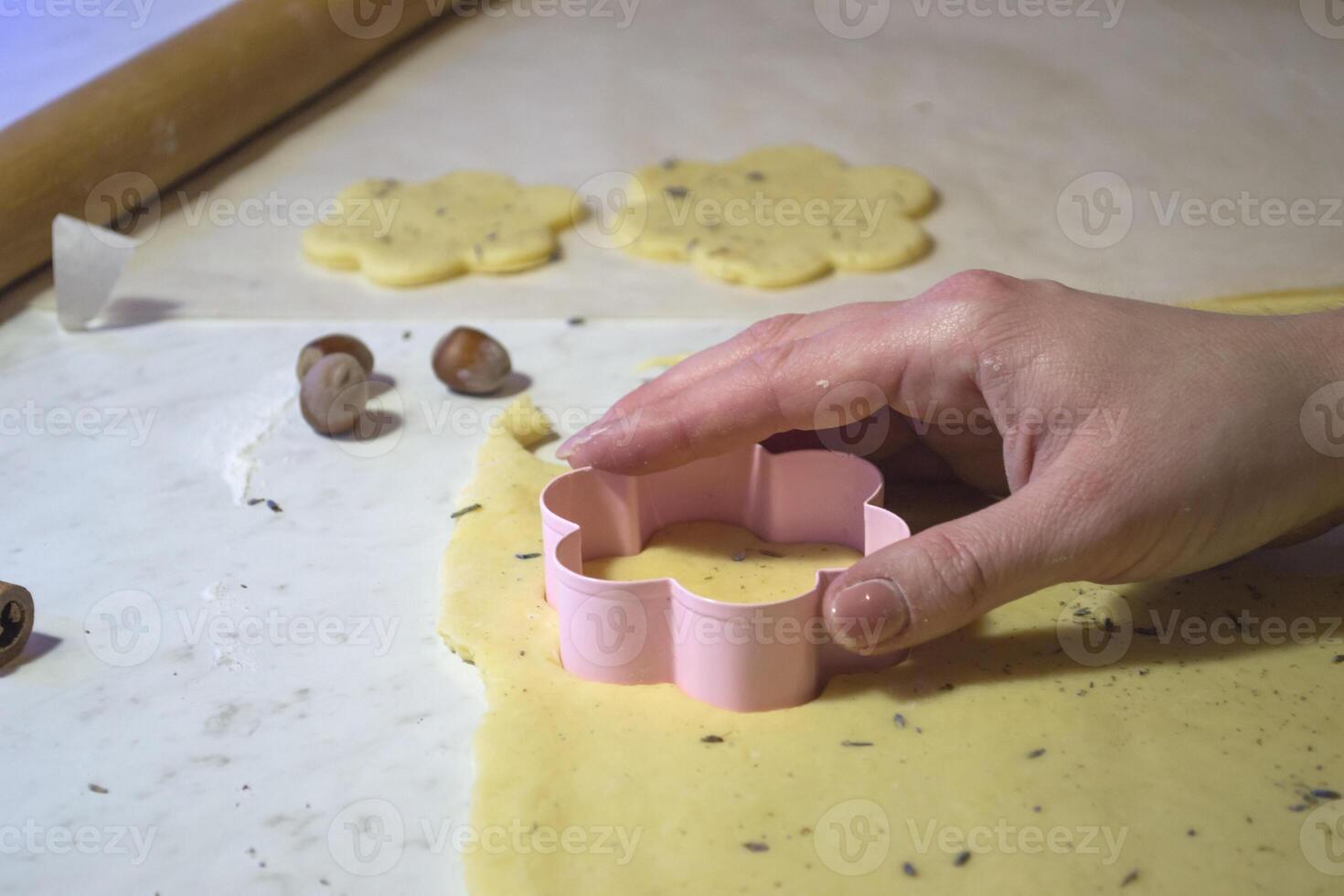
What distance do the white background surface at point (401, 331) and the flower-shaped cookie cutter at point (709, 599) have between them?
7.5 inches

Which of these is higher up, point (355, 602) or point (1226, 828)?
point (1226, 828)

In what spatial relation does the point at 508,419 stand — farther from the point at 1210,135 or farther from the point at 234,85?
the point at 1210,135

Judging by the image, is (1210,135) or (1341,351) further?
(1210,135)

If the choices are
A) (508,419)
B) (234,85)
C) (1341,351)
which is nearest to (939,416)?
(1341,351)

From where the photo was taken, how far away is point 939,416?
142 centimetres

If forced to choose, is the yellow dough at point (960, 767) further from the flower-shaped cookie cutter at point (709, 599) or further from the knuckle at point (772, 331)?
the knuckle at point (772, 331)

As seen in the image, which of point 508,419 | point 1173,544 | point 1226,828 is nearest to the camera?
point 1226,828

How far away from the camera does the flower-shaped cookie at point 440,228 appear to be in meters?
2.47

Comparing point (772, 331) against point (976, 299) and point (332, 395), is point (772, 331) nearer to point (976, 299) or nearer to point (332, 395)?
point (976, 299)

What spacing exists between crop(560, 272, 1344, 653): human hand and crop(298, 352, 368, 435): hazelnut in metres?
0.60

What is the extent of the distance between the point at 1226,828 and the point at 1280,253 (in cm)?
172

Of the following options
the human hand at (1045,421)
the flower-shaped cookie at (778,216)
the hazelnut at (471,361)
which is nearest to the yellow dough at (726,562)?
the human hand at (1045,421)

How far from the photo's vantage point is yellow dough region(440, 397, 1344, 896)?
1.09 metres

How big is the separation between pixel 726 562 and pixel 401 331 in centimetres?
104
